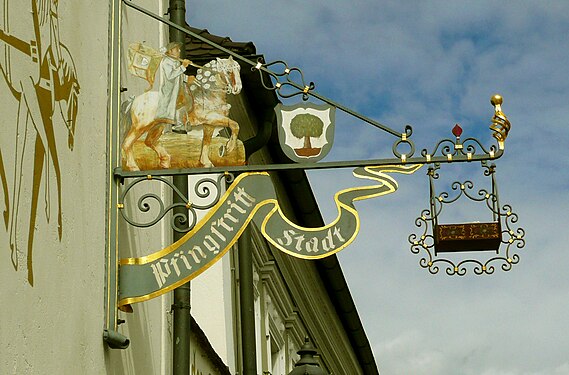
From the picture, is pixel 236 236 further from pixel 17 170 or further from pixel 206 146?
pixel 17 170

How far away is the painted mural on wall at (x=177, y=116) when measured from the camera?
25.8 ft

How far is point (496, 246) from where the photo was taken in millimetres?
8641

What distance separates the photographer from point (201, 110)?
8.17 m

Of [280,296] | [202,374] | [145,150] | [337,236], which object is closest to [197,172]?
[145,150]

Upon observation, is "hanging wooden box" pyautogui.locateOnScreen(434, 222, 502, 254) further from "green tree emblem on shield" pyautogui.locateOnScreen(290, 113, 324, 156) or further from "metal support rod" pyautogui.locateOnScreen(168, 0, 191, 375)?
"metal support rod" pyautogui.locateOnScreen(168, 0, 191, 375)

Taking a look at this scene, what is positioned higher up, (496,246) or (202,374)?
(496,246)

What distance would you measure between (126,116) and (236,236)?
3.42ft

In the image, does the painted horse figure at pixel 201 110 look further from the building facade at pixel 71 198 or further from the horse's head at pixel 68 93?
the horse's head at pixel 68 93

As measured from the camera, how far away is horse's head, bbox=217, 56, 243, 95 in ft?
26.9

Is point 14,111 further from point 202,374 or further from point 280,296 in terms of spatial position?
point 280,296

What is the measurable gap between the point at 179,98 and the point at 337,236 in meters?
1.29

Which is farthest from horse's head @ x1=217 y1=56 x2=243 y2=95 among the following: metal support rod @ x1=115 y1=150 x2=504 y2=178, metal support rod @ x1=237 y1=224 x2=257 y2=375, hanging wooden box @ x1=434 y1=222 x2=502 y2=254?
metal support rod @ x1=237 y1=224 x2=257 y2=375

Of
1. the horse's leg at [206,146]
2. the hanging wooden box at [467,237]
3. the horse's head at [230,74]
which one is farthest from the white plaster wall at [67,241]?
the hanging wooden box at [467,237]

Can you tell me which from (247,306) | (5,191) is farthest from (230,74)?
(247,306)
